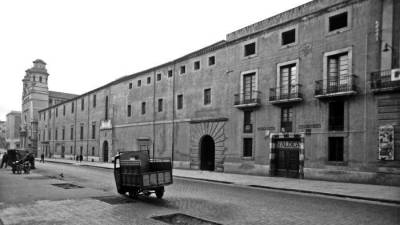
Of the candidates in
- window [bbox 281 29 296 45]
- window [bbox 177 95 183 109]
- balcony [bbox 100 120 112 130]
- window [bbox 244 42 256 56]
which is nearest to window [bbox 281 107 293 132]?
window [bbox 281 29 296 45]

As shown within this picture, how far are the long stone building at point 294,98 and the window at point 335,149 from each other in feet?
0.20

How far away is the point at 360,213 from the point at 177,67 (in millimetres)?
26146

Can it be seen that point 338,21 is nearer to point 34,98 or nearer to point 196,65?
point 196,65

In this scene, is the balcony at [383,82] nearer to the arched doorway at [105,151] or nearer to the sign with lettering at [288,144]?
the sign with lettering at [288,144]

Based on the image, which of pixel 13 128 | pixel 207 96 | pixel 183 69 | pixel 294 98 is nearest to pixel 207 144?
pixel 207 96

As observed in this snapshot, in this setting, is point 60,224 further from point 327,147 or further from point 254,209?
point 327,147

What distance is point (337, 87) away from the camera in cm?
2073

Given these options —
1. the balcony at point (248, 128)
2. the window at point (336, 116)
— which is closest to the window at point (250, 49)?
the balcony at point (248, 128)

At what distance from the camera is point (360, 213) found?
10.5 metres

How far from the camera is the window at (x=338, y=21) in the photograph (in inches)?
834

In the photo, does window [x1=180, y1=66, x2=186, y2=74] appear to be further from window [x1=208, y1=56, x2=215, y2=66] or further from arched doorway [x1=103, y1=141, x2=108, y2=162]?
arched doorway [x1=103, y1=141, x2=108, y2=162]

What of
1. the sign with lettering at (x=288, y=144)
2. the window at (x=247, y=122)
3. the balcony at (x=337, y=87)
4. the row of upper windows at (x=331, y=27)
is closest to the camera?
the balcony at (x=337, y=87)

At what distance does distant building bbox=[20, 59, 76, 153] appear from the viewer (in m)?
80.0

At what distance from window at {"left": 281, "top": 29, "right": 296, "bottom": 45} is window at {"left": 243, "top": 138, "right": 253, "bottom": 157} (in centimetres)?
760
